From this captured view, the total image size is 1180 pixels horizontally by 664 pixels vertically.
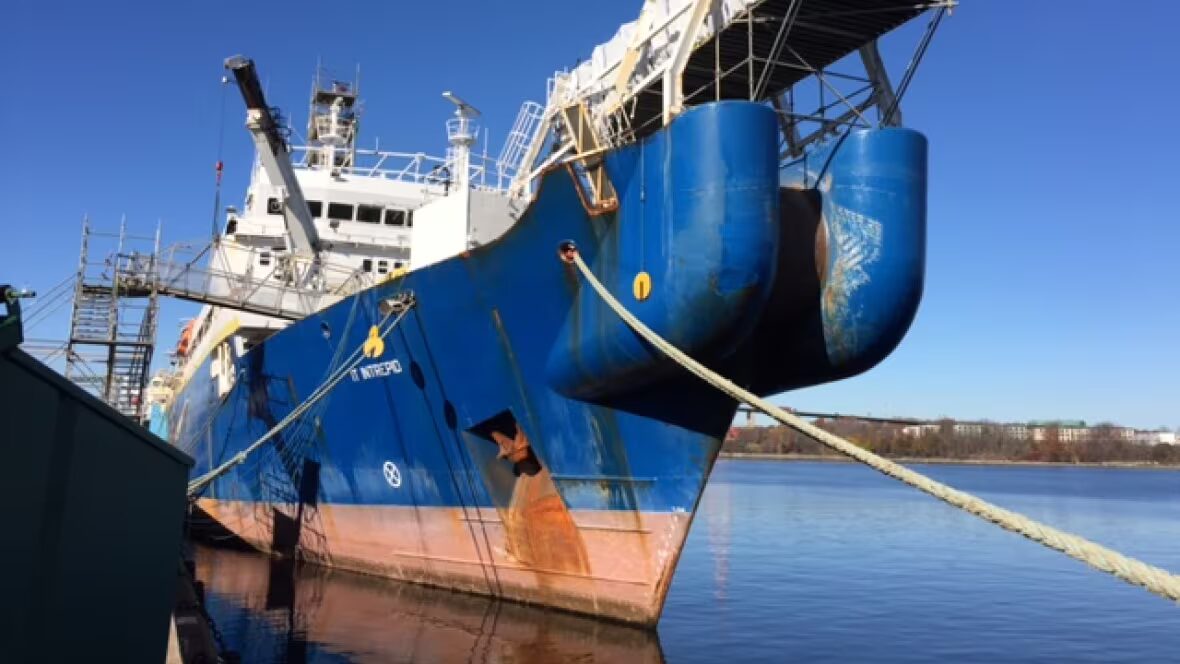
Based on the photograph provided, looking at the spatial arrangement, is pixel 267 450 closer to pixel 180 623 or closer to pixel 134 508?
pixel 180 623

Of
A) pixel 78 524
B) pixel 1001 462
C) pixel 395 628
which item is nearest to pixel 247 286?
pixel 395 628

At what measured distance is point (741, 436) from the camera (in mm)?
138125

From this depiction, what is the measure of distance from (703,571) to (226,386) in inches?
399

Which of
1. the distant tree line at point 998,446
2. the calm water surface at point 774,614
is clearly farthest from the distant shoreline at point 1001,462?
the calm water surface at point 774,614

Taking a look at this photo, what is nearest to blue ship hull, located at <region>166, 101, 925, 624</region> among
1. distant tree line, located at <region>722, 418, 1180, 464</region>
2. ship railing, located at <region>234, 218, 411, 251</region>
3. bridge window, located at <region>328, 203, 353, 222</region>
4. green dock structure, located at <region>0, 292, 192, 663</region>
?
green dock structure, located at <region>0, 292, 192, 663</region>

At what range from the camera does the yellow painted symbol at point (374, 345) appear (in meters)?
11.9

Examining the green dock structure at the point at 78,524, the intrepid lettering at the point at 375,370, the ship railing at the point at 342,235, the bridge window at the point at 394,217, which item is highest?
the bridge window at the point at 394,217

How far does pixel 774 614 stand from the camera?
13.3 m

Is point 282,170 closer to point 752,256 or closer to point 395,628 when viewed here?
point 395,628

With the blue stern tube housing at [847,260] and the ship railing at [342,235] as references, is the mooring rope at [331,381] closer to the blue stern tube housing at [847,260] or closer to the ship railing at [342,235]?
the blue stern tube housing at [847,260]

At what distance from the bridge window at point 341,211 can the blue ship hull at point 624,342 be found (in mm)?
→ 6736

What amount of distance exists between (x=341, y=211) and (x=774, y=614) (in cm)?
1188

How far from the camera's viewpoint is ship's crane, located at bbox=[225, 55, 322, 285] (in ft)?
50.7

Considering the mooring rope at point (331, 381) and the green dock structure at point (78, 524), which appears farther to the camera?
the mooring rope at point (331, 381)
